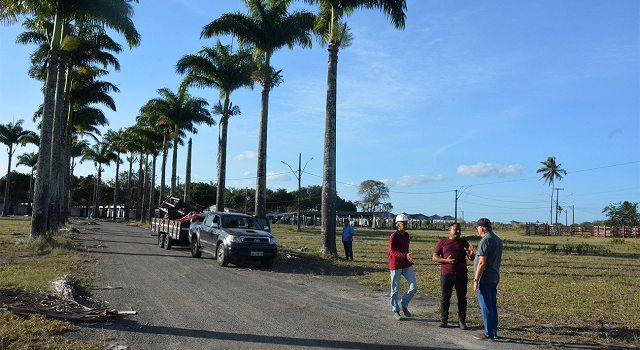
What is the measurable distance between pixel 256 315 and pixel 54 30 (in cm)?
1846

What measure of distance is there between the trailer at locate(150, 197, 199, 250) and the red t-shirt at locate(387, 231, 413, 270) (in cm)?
1241

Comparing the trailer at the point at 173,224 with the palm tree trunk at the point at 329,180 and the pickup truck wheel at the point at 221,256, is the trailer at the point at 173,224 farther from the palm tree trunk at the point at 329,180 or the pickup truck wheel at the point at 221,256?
the palm tree trunk at the point at 329,180

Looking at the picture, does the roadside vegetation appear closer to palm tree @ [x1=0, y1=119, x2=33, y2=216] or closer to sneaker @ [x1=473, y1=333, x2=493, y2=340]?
sneaker @ [x1=473, y1=333, x2=493, y2=340]

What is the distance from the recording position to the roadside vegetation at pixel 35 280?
231 inches

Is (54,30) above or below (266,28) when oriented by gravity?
below

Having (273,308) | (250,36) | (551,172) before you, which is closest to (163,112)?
(250,36)

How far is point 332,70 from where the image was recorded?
19422 millimetres

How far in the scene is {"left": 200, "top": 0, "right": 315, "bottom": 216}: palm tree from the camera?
23.6 metres

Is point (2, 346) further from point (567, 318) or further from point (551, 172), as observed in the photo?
point (551, 172)

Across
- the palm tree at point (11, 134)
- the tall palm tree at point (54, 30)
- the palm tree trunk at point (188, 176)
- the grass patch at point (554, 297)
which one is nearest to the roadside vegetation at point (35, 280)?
the tall palm tree at point (54, 30)

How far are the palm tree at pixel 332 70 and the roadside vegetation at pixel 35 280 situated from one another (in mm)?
9001

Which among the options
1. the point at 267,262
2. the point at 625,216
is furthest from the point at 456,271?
the point at 625,216

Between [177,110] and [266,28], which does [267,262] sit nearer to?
[266,28]

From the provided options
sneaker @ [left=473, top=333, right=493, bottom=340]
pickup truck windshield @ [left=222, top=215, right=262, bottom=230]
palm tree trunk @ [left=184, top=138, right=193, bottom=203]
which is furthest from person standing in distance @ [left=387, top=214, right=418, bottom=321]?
palm tree trunk @ [left=184, top=138, right=193, bottom=203]
